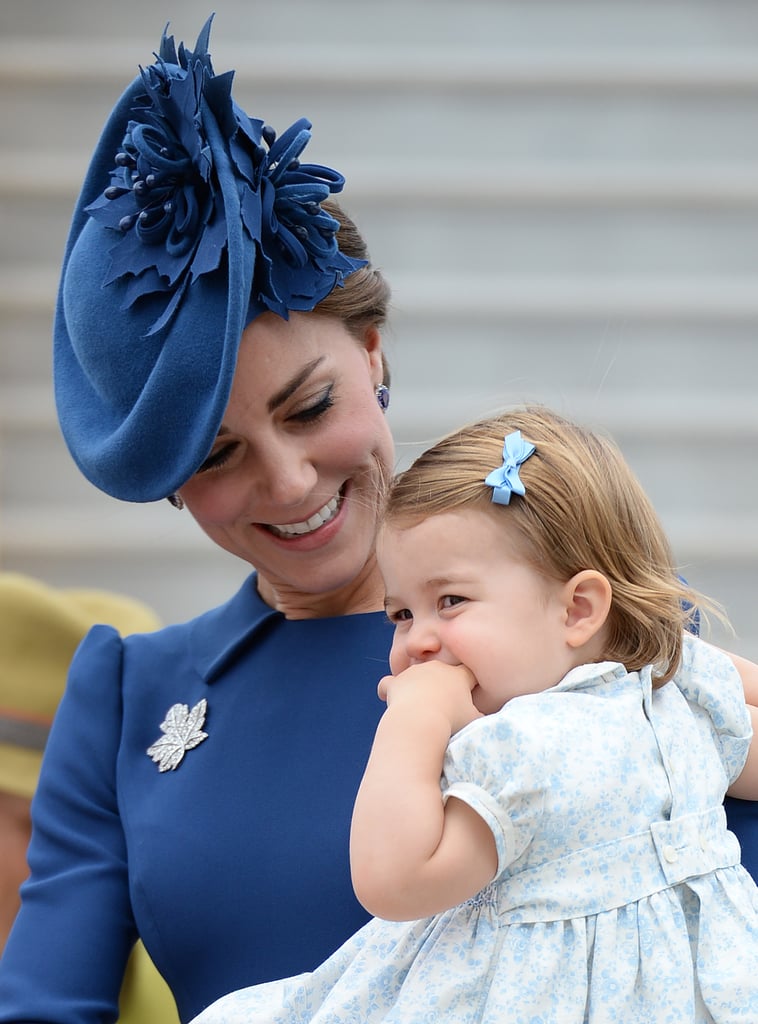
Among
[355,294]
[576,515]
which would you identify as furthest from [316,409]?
[576,515]

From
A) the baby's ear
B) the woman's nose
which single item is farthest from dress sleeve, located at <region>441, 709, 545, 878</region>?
the woman's nose

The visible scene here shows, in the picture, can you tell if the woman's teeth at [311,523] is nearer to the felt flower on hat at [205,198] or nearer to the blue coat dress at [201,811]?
the blue coat dress at [201,811]

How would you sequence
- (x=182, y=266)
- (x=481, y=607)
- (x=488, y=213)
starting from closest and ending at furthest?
1. (x=481, y=607)
2. (x=182, y=266)
3. (x=488, y=213)

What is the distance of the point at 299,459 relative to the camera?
1727mm

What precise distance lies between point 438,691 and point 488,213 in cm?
280

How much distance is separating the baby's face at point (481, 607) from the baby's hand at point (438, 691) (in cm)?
2

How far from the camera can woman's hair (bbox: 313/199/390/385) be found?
69.9 inches

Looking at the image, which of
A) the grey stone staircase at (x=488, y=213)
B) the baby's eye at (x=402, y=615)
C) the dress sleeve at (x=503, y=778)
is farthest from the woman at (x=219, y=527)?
the grey stone staircase at (x=488, y=213)

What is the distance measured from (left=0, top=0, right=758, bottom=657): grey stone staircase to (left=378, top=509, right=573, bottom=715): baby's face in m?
2.40

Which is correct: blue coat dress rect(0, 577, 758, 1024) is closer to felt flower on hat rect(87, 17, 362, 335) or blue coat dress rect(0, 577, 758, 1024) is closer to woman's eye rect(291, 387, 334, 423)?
woman's eye rect(291, 387, 334, 423)

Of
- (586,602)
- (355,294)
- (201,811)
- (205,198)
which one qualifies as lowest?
(201,811)

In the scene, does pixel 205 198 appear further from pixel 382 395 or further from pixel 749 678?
pixel 749 678

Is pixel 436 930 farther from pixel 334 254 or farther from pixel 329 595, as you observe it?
pixel 334 254

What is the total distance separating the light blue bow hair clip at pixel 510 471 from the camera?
1.42 m
